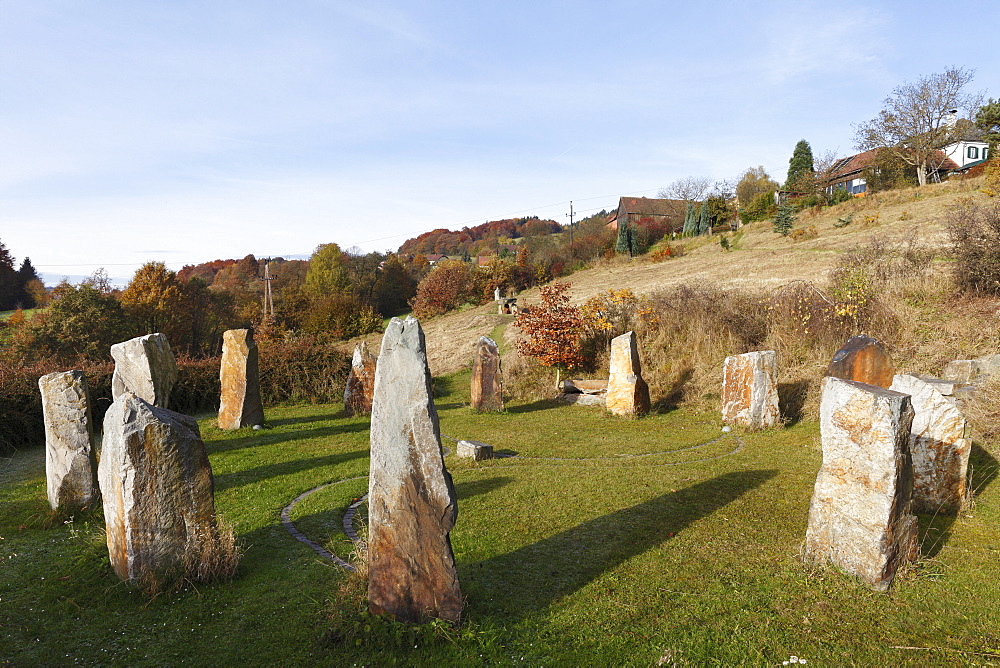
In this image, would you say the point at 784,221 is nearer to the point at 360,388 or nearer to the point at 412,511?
the point at 360,388

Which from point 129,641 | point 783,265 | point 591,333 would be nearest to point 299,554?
point 129,641

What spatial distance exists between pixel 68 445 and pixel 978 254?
20.2 meters

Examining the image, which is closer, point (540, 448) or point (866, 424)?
point (866, 424)

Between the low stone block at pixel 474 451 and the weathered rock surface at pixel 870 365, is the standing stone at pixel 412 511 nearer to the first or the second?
the low stone block at pixel 474 451

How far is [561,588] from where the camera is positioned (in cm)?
536

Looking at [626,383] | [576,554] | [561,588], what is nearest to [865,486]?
[576,554]

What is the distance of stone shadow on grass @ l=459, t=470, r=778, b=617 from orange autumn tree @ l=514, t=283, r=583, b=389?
30.1ft

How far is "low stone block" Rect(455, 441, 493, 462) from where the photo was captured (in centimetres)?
Answer: 1022

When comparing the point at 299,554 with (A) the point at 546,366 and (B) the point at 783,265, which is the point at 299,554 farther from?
(B) the point at 783,265

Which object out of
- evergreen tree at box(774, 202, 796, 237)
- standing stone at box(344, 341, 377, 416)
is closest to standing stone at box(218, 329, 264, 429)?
standing stone at box(344, 341, 377, 416)

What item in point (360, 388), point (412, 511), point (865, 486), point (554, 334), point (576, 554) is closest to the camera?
point (412, 511)

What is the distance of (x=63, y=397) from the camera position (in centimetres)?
784

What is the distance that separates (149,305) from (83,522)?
98.6 feet

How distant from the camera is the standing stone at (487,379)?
48.4ft
